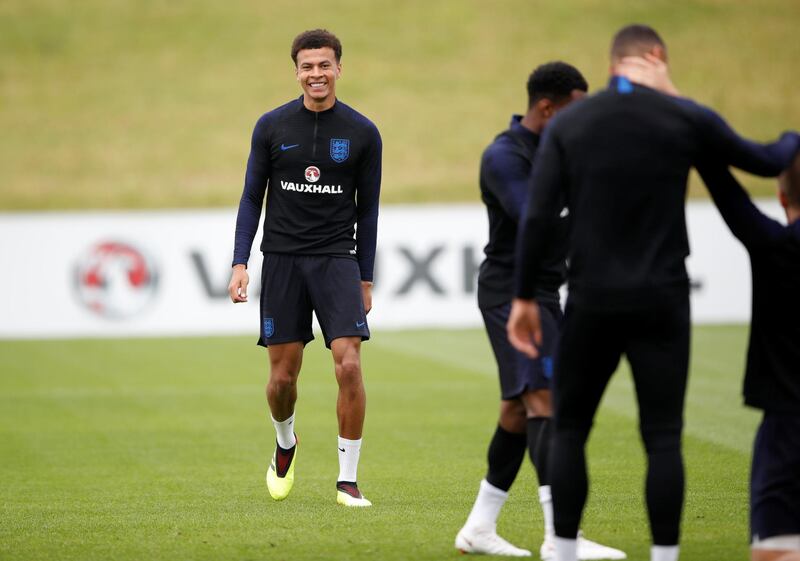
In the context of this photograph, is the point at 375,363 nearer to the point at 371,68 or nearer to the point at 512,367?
the point at 512,367

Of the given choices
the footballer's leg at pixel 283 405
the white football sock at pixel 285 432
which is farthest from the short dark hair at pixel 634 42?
the white football sock at pixel 285 432

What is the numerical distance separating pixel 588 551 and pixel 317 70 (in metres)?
3.06

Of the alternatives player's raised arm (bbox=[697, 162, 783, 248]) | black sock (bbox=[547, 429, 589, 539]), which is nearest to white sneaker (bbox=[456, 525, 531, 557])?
black sock (bbox=[547, 429, 589, 539])

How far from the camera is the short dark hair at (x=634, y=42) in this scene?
509 centimetres

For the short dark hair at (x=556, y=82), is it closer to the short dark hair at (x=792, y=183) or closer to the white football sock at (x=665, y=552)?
the short dark hair at (x=792, y=183)

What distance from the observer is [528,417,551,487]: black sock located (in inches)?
225

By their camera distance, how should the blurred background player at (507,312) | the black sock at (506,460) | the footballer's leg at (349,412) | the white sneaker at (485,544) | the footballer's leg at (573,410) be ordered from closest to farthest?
the footballer's leg at (573,410) → the blurred background player at (507,312) → the white sneaker at (485,544) → the black sock at (506,460) → the footballer's leg at (349,412)

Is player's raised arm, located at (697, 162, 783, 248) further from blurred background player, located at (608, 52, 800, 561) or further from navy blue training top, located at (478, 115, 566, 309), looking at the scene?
navy blue training top, located at (478, 115, 566, 309)

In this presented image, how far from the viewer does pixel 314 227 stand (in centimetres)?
756

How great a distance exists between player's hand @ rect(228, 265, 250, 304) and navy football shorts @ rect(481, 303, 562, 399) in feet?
5.89

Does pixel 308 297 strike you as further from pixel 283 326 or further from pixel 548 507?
pixel 548 507

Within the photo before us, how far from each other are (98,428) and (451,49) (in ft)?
84.5

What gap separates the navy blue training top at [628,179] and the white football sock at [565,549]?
88 cm

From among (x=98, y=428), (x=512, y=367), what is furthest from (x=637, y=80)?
(x=98, y=428)
